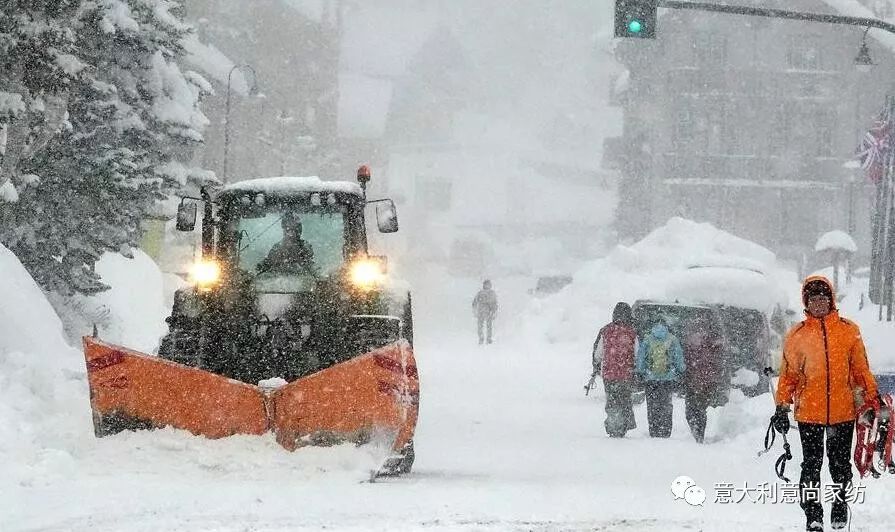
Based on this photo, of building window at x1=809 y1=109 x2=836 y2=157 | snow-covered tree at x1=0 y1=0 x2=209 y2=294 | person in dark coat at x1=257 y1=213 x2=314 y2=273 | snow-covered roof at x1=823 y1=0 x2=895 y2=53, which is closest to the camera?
person in dark coat at x1=257 y1=213 x2=314 y2=273

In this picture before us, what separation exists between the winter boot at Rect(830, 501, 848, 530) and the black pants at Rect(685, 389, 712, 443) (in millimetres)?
5967

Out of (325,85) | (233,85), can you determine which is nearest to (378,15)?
(325,85)

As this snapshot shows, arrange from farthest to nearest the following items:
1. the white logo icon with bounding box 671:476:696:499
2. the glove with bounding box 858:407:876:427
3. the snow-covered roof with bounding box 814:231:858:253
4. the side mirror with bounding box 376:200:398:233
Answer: the snow-covered roof with bounding box 814:231:858:253 < the side mirror with bounding box 376:200:398:233 < the white logo icon with bounding box 671:476:696:499 < the glove with bounding box 858:407:876:427

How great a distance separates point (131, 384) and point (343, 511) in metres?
2.48

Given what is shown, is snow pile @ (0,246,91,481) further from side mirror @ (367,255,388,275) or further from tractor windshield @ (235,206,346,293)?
side mirror @ (367,255,388,275)

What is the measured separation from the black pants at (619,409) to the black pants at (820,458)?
22.0 ft

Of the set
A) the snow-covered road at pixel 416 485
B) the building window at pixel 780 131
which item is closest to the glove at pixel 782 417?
the snow-covered road at pixel 416 485

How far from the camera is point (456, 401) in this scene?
17.5 m

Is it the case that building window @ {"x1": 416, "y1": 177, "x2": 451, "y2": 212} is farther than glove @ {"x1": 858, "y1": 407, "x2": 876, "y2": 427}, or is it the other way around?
building window @ {"x1": 416, "y1": 177, "x2": 451, "y2": 212}

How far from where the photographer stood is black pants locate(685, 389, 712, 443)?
1345 cm

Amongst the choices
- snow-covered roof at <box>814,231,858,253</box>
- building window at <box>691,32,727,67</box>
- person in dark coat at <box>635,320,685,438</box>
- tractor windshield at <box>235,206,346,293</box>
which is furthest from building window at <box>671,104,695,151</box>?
tractor windshield at <box>235,206,346,293</box>

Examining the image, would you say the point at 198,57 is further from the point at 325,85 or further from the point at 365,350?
the point at 365,350

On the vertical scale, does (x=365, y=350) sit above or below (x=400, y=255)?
below

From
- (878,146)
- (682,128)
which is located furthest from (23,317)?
(682,128)
